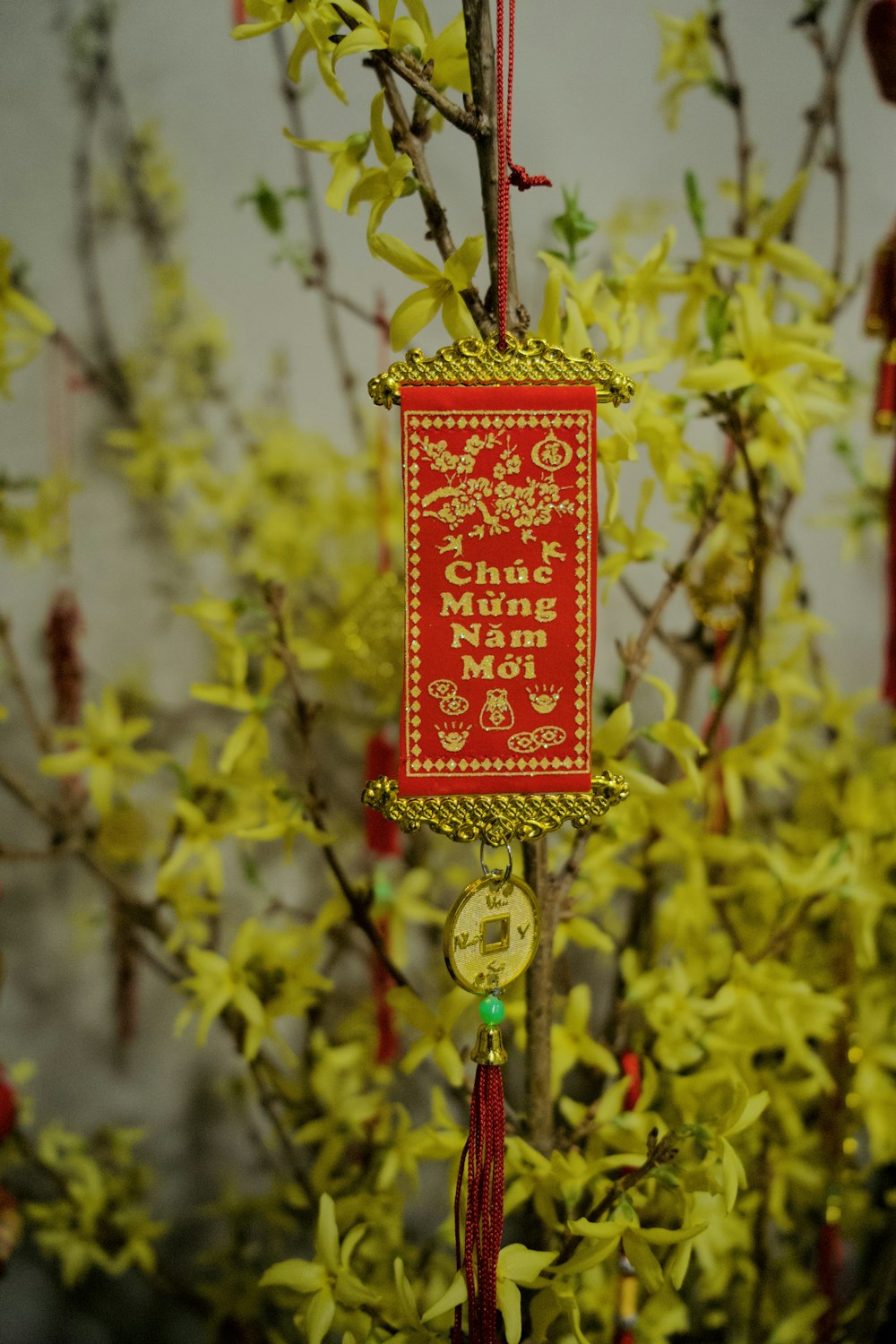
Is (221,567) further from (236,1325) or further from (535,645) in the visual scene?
(236,1325)

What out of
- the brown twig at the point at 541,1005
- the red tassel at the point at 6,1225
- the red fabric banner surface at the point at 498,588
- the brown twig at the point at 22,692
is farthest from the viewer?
the brown twig at the point at 22,692

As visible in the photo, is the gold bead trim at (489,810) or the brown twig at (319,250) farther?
the brown twig at (319,250)

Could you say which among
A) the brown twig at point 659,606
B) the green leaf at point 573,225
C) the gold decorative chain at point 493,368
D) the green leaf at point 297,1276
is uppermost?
the green leaf at point 573,225

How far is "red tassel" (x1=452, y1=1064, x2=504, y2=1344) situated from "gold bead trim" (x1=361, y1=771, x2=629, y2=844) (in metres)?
0.19

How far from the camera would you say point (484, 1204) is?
26.3 inches

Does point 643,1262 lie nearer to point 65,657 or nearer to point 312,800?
point 312,800

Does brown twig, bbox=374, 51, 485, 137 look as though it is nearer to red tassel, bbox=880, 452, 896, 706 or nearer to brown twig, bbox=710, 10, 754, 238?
brown twig, bbox=710, 10, 754, 238

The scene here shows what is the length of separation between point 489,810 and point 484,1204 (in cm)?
31

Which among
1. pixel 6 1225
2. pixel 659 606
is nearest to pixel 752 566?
pixel 659 606

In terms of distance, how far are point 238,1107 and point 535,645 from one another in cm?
102

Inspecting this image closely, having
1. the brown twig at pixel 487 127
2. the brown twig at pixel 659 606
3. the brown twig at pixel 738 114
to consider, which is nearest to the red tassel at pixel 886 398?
the brown twig at pixel 738 114

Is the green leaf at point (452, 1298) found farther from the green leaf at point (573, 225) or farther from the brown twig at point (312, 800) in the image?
the green leaf at point (573, 225)

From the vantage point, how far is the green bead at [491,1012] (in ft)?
2.16

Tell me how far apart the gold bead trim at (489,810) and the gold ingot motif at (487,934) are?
0.05 meters
